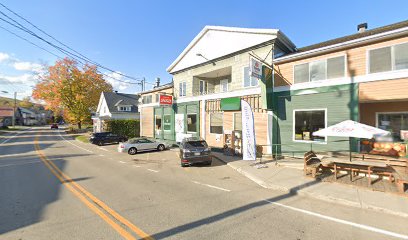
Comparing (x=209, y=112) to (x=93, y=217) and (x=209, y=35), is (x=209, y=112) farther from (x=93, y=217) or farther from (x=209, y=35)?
(x=93, y=217)

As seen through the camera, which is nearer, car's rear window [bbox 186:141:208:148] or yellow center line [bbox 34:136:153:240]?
yellow center line [bbox 34:136:153:240]

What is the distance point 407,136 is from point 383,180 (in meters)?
4.25

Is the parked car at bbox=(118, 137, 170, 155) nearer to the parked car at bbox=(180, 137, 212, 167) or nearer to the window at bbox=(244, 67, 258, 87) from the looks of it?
the parked car at bbox=(180, 137, 212, 167)

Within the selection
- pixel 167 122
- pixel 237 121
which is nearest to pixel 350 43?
pixel 237 121

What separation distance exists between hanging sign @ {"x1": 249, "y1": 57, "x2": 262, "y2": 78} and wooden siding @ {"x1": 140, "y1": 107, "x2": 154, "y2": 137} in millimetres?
17242

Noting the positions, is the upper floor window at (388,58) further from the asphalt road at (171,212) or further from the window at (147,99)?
the window at (147,99)

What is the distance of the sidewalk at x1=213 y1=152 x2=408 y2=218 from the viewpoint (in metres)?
6.21

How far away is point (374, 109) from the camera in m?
11.7

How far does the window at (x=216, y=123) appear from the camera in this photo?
1811cm

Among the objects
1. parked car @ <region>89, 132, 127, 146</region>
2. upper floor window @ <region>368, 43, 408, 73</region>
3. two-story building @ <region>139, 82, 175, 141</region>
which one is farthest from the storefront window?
parked car @ <region>89, 132, 127, 146</region>

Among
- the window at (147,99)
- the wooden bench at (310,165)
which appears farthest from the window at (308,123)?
the window at (147,99)

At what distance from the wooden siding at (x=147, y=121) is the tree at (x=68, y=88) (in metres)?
22.8

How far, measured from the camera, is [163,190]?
8.00 meters

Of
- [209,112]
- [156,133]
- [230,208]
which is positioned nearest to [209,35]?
[209,112]
